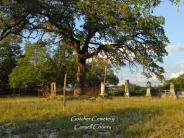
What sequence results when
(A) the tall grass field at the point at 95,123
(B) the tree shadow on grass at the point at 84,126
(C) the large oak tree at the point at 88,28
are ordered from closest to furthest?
(A) the tall grass field at the point at 95,123 → (B) the tree shadow on grass at the point at 84,126 → (C) the large oak tree at the point at 88,28

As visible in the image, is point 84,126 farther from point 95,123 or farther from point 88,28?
point 88,28

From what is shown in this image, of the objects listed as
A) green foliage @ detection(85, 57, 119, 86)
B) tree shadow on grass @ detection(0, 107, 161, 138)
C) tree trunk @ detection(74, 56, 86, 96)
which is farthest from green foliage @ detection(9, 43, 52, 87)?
tree shadow on grass @ detection(0, 107, 161, 138)

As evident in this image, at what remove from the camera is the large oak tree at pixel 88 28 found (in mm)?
40219

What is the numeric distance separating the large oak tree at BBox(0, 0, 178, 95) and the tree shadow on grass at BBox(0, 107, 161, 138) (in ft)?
68.1

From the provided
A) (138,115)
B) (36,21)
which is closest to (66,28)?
(36,21)

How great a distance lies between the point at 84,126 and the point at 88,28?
81.2ft

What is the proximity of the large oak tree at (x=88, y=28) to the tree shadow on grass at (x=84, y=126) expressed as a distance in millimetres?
20767

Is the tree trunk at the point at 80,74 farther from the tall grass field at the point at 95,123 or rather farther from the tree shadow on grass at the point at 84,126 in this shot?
the tree shadow on grass at the point at 84,126

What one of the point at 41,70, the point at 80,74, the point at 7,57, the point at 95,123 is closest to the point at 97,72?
the point at 41,70

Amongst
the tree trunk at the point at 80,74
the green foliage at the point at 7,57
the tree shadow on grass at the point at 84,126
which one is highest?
the green foliage at the point at 7,57

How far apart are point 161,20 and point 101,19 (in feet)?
15.7

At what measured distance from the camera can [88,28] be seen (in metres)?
41.4

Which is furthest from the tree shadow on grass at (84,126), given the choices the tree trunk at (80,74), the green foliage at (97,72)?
the tree trunk at (80,74)

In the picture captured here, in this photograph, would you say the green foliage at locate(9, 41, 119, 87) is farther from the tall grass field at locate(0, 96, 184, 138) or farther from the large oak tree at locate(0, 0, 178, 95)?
the tall grass field at locate(0, 96, 184, 138)
